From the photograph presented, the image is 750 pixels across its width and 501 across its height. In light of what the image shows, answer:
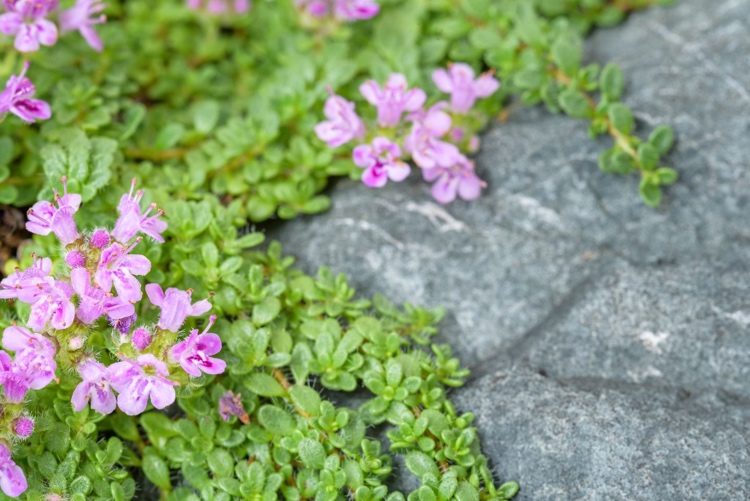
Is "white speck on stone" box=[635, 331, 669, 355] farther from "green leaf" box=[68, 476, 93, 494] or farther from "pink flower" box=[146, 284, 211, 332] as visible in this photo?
"green leaf" box=[68, 476, 93, 494]

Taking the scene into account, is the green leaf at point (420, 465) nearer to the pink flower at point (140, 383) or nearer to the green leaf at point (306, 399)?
the green leaf at point (306, 399)

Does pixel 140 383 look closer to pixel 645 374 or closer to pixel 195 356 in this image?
pixel 195 356

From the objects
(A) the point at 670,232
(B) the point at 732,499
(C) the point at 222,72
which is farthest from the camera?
(C) the point at 222,72

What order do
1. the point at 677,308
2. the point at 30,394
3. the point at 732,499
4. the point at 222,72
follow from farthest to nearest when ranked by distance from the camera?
the point at 222,72 < the point at 677,308 < the point at 30,394 < the point at 732,499

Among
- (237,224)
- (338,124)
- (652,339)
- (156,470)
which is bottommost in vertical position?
(156,470)

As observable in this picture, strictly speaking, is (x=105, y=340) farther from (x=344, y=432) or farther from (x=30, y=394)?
(x=344, y=432)

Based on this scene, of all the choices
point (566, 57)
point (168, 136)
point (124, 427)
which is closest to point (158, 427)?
point (124, 427)

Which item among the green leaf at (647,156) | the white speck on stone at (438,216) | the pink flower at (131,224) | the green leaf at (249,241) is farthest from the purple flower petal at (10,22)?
the green leaf at (647,156)

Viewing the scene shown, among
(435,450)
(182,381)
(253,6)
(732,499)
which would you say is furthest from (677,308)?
(253,6)
